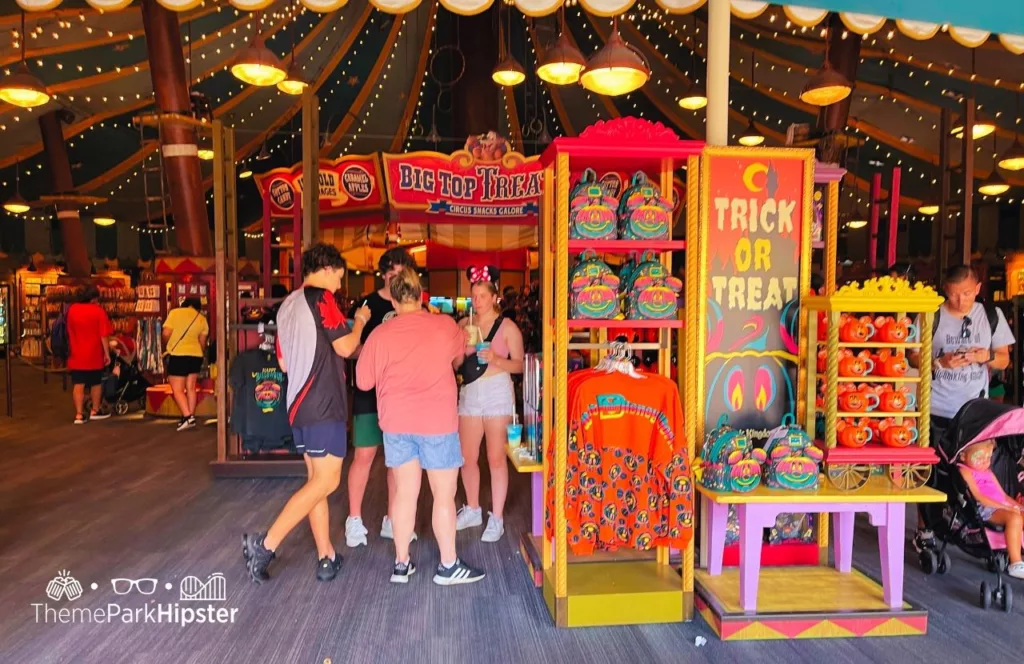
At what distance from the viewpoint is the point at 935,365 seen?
4.18 metres

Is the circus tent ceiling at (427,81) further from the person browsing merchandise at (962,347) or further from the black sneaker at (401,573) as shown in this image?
the black sneaker at (401,573)

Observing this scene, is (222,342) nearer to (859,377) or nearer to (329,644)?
(329,644)

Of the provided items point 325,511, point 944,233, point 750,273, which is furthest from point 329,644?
point 944,233

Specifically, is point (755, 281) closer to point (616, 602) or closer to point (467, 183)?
point (616, 602)

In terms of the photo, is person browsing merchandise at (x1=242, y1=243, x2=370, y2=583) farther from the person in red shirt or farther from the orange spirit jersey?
the person in red shirt

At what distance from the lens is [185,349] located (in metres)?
7.86

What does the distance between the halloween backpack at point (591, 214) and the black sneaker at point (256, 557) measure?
2228 mm

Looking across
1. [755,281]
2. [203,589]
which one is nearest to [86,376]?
[203,589]

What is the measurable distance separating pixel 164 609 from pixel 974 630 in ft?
12.2

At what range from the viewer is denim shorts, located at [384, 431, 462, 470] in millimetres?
3525

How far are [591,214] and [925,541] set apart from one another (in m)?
2.63

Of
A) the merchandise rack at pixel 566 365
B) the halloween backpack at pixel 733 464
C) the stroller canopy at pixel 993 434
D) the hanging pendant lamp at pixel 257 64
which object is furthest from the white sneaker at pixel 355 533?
the hanging pendant lamp at pixel 257 64

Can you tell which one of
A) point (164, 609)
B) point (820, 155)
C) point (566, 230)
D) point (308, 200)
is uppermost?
point (820, 155)

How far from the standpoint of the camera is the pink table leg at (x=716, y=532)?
346 cm
